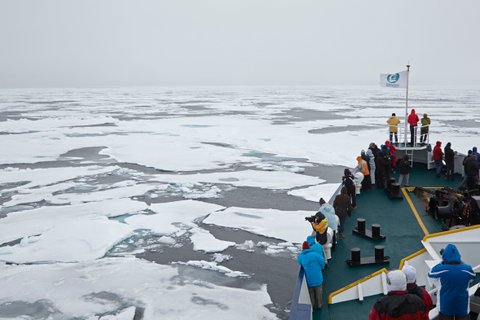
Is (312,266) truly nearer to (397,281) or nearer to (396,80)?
(397,281)

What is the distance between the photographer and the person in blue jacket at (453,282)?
3.00 meters

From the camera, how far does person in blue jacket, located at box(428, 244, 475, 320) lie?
300 centimetres

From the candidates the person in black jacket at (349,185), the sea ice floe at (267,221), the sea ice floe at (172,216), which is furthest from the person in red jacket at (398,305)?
the sea ice floe at (172,216)

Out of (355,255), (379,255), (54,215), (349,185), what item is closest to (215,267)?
(349,185)

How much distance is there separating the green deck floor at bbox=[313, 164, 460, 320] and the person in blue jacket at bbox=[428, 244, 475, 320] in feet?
4.34

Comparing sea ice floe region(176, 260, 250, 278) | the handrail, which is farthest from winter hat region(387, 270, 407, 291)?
sea ice floe region(176, 260, 250, 278)

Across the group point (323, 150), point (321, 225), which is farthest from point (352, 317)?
point (323, 150)

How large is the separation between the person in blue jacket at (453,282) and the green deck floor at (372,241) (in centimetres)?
132

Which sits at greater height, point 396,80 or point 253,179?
point 396,80

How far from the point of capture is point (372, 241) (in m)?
6.28

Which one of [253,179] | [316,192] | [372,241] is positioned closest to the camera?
[372,241]

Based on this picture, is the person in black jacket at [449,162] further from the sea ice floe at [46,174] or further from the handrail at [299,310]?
the sea ice floe at [46,174]

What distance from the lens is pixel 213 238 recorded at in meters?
10.4

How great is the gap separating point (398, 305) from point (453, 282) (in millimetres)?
734
